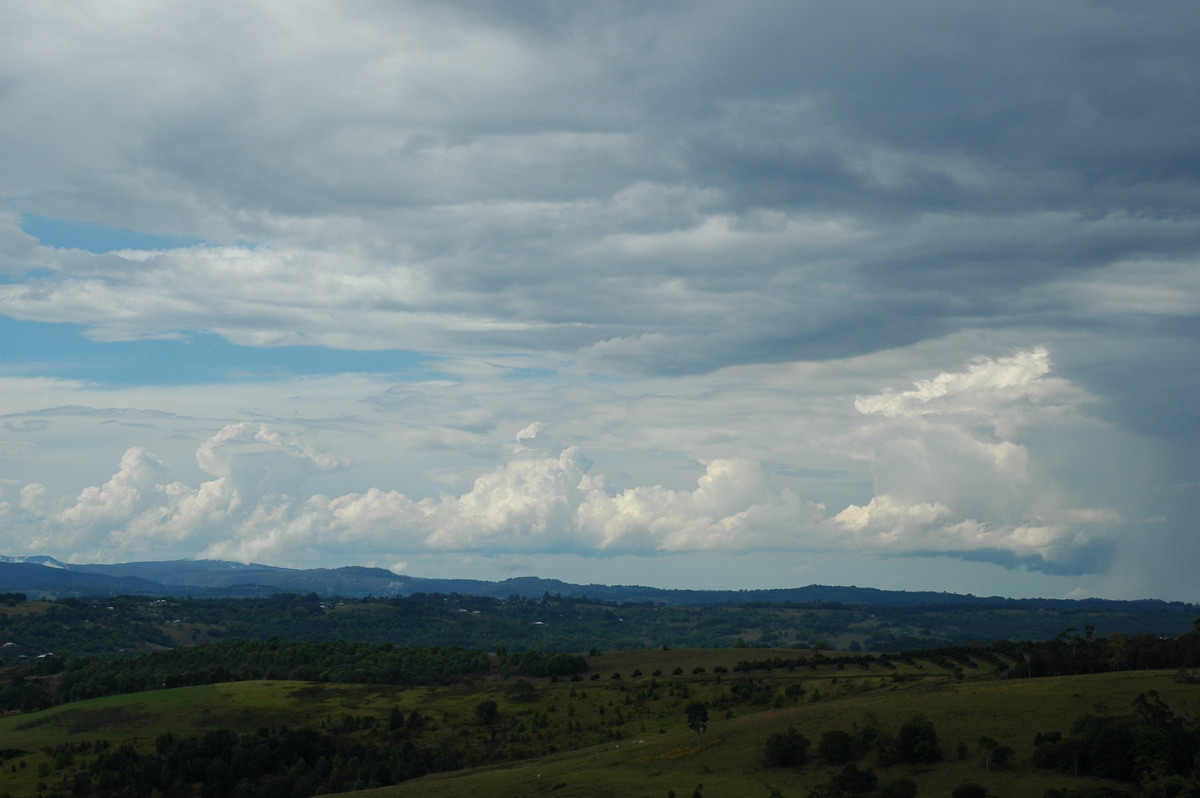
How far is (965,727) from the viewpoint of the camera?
314ft

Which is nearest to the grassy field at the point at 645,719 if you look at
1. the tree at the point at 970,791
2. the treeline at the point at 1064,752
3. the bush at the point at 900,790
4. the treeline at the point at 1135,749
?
the treeline at the point at 1064,752

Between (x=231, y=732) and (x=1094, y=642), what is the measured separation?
13420cm

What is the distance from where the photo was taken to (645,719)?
143 m

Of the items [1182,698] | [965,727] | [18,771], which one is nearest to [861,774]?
[965,727]

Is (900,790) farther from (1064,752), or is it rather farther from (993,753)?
(1064,752)

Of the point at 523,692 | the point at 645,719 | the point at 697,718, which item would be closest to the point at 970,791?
the point at 697,718

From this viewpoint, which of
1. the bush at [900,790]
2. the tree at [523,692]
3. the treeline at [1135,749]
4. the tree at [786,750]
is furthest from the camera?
the tree at [523,692]

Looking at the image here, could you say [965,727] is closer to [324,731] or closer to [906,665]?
[906,665]

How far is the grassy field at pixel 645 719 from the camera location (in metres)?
93.4

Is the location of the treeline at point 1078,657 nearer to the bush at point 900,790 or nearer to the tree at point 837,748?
the tree at point 837,748

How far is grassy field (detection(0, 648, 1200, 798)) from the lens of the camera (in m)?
93.4

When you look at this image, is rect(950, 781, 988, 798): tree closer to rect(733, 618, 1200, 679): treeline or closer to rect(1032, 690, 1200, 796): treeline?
rect(1032, 690, 1200, 796): treeline

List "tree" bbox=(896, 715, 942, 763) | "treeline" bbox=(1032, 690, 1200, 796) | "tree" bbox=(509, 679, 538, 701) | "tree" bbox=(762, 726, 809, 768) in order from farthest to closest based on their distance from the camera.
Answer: "tree" bbox=(509, 679, 538, 701) → "tree" bbox=(762, 726, 809, 768) → "tree" bbox=(896, 715, 942, 763) → "treeline" bbox=(1032, 690, 1200, 796)

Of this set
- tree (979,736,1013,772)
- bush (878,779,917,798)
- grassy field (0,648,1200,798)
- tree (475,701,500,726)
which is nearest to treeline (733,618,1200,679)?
grassy field (0,648,1200,798)
